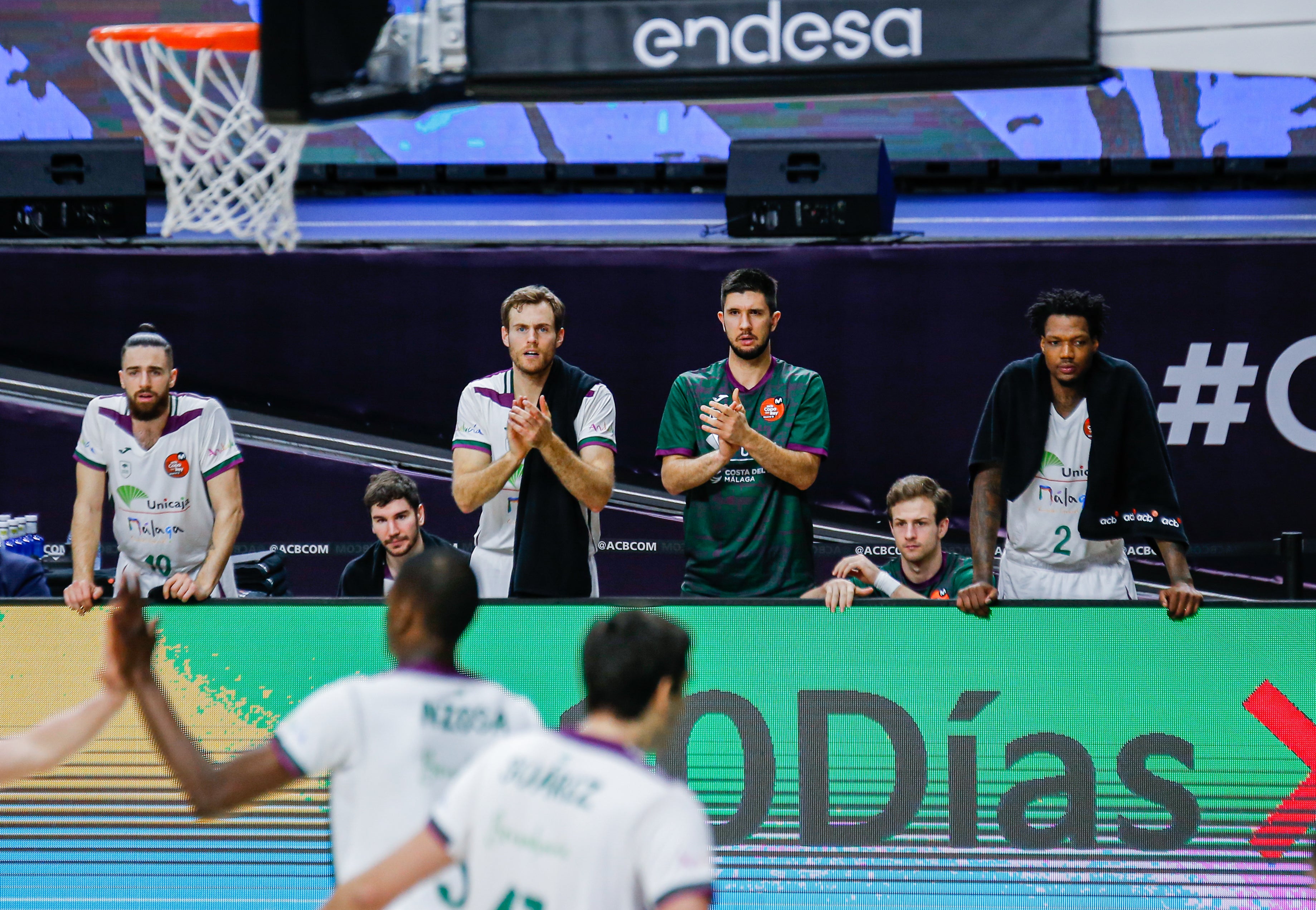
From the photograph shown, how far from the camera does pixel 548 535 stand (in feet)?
19.2

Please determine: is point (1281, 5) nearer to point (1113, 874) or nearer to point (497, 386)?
point (1113, 874)

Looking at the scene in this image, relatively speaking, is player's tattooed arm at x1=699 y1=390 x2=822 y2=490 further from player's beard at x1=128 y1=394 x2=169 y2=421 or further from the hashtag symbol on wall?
the hashtag symbol on wall

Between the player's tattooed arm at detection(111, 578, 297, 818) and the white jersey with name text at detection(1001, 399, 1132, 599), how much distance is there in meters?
3.73

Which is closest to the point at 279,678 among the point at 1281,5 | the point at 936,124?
the point at 1281,5

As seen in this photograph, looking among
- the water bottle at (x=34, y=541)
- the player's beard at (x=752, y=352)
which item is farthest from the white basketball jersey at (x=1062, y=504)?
the water bottle at (x=34, y=541)

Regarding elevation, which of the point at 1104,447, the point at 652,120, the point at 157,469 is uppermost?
the point at 652,120

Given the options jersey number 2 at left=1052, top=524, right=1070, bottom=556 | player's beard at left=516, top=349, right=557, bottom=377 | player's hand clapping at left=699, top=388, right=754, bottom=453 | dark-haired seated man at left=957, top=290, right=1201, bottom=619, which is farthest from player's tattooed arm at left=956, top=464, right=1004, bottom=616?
player's beard at left=516, top=349, right=557, bottom=377

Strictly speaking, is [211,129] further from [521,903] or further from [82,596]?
[521,903]

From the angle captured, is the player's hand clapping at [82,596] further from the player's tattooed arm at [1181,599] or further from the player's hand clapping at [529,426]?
the player's tattooed arm at [1181,599]

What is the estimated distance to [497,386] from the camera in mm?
6098

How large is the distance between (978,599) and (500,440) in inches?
84.2

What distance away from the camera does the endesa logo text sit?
177 inches

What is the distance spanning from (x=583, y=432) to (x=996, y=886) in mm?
2395

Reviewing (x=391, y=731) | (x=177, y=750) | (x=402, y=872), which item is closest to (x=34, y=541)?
(x=177, y=750)
